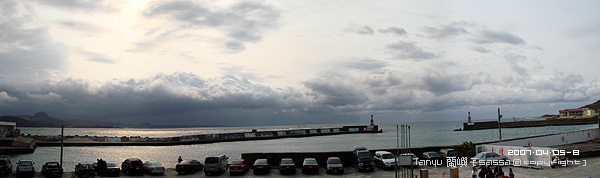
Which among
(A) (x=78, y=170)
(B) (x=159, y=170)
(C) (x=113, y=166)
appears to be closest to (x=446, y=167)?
(B) (x=159, y=170)

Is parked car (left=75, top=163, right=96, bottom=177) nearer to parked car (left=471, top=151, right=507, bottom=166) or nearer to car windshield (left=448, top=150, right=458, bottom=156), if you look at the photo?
car windshield (left=448, top=150, right=458, bottom=156)

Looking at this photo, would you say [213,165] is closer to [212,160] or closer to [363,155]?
[212,160]

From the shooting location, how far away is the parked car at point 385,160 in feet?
109

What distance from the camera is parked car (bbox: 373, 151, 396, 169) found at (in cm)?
3325

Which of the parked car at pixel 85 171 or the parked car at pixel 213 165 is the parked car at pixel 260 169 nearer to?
the parked car at pixel 213 165

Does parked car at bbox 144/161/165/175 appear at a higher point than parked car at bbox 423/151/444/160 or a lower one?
lower

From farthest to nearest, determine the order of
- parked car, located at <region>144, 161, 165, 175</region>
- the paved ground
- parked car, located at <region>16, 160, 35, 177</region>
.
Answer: parked car, located at <region>144, 161, 165, 175</region> → parked car, located at <region>16, 160, 35, 177</region> → the paved ground

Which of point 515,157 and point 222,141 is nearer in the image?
point 515,157

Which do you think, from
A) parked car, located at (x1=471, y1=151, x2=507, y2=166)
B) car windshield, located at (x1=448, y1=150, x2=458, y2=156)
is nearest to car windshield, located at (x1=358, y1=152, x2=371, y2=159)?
car windshield, located at (x1=448, y1=150, x2=458, y2=156)

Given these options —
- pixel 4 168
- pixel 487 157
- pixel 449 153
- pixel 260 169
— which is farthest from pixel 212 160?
pixel 487 157

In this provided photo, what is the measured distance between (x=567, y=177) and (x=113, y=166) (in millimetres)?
31521

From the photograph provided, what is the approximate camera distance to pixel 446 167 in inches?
1329

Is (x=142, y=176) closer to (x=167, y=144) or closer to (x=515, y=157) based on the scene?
(x=515, y=157)

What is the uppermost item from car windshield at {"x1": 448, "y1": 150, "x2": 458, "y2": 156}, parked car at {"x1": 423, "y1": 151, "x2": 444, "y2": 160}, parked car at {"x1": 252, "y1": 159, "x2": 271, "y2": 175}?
car windshield at {"x1": 448, "y1": 150, "x2": 458, "y2": 156}
